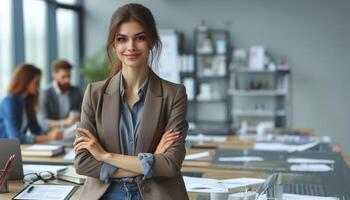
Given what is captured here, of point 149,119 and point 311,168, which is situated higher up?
point 149,119

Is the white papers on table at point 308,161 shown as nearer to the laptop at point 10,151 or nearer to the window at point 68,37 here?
the laptop at point 10,151

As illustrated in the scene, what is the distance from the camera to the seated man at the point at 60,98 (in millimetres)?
4711

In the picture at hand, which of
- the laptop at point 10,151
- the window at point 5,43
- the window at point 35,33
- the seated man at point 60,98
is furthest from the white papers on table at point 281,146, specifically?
the window at point 35,33

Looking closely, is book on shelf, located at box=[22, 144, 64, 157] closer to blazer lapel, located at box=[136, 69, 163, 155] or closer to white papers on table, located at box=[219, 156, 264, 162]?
white papers on table, located at box=[219, 156, 264, 162]

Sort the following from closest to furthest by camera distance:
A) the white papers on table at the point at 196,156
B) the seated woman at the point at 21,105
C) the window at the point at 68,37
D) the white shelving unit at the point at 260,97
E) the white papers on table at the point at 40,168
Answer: the white papers on table at the point at 40,168 < the white papers on table at the point at 196,156 < the seated woman at the point at 21,105 < the white shelving unit at the point at 260,97 < the window at the point at 68,37

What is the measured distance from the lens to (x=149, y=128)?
153cm

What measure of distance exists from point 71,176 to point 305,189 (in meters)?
1.05

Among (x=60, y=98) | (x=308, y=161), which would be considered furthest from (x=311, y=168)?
(x=60, y=98)

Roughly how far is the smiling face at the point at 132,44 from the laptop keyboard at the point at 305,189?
0.94 m

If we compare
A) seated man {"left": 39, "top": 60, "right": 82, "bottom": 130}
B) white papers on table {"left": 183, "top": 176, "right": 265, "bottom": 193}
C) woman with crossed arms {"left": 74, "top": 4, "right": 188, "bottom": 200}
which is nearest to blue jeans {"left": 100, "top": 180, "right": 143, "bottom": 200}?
woman with crossed arms {"left": 74, "top": 4, "right": 188, "bottom": 200}

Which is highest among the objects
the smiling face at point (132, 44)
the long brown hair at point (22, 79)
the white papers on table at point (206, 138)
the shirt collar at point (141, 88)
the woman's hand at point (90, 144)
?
the smiling face at point (132, 44)

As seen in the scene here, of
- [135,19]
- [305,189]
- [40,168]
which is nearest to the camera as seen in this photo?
[135,19]

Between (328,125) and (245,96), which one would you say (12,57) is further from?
(328,125)

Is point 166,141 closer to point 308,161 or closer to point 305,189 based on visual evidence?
point 305,189
